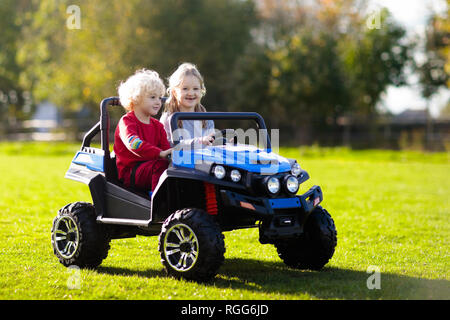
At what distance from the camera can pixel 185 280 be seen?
577 centimetres

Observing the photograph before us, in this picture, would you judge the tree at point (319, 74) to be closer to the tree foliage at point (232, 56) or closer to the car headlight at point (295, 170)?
the tree foliage at point (232, 56)

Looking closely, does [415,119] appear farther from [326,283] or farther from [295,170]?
[326,283]

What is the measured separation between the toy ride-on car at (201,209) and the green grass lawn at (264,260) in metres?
0.22

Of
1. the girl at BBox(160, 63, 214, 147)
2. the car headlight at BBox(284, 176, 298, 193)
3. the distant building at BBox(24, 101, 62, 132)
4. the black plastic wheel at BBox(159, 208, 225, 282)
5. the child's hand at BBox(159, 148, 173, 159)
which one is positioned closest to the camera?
the black plastic wheel at BBox(159, 208, 225, 282)

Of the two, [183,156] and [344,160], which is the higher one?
[183,156]

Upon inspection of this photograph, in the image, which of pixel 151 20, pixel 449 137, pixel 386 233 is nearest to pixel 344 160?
pixel 449 137

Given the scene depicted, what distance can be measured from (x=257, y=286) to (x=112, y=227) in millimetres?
1769

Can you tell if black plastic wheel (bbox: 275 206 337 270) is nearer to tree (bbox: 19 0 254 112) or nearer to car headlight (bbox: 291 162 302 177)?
car headlight (bbox: 291 162 302 177)

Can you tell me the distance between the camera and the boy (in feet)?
20.6

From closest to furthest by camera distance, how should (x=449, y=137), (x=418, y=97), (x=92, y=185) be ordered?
(x=92, y=185)
(x=449, y=137)
(x=418, y=97)

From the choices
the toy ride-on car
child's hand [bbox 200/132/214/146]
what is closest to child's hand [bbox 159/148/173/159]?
the toy ride-on car

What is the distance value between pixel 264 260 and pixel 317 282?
1330 mm

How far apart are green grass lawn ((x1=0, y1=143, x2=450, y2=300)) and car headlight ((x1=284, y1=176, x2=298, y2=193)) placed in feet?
2.75

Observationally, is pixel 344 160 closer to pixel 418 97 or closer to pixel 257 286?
pixel 418 97
